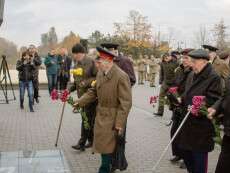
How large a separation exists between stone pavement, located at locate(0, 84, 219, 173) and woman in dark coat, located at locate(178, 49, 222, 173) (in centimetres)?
143

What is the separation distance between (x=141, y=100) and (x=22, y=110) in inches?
197

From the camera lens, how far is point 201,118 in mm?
5559

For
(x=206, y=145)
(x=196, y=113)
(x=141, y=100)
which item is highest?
(x=196, y=113)

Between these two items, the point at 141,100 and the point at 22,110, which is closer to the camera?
the point at 22,110

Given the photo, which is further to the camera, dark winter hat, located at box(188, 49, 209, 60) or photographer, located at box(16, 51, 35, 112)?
photographer, located at box(16, 51, 35, 112)

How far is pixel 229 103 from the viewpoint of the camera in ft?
15.5

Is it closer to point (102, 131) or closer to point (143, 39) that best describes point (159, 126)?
point (102, 131)

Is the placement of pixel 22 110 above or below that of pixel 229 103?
below

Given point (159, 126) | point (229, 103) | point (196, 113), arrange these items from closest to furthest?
1. point (229, 103)
2. point (196, 113)
3. point (159, 126)

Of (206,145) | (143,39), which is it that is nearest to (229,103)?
(206,145)

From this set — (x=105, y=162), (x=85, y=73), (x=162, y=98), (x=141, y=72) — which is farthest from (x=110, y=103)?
(x=141, y=72)

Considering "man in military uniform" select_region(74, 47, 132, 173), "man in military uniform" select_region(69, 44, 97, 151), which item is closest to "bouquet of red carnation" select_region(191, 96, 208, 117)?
"man in military uniform" select_region(74, 47, 132, 173)

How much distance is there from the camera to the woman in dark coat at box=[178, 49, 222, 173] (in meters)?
5.48

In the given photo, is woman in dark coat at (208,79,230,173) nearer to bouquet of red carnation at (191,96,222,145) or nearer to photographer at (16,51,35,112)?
bouquet of red carnation at (191,96,222,145)
